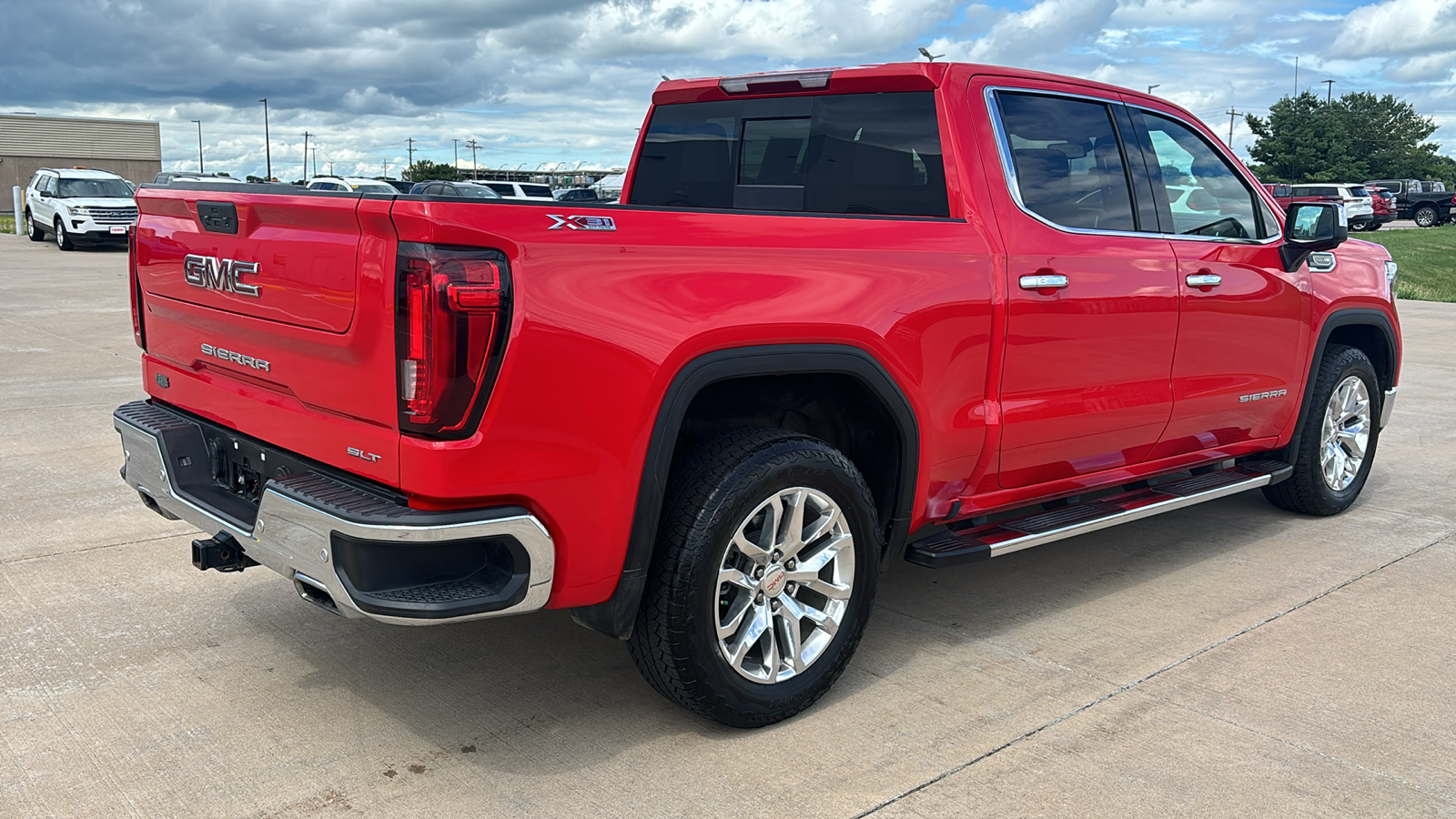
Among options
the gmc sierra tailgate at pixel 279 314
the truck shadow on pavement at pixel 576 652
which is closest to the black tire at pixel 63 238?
the truck shadow on pavement at pixel 576 652

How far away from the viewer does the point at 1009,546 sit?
13.2 ft

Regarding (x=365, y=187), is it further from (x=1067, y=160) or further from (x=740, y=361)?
(x=1067, y=160)

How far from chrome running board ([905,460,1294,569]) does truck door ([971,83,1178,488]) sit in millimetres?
145

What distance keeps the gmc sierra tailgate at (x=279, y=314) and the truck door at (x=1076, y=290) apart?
6.75 ft

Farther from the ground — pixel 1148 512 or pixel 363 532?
pixel 363 532

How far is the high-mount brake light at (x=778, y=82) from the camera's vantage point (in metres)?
4.45

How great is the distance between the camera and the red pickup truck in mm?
Result: 2836

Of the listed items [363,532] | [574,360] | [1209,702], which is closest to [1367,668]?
[1209,702]

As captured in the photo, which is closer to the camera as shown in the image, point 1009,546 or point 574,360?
point 574,360


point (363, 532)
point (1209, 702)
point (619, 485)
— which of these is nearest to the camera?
point (363, 532)

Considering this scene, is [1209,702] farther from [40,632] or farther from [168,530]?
[168,530]

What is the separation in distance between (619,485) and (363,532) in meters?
0.63

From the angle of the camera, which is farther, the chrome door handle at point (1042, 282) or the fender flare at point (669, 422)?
the chrome door handle at point (1042, 282)

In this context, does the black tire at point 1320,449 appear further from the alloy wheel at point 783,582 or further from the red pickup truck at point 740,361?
the alloy wheel at point 783,582
